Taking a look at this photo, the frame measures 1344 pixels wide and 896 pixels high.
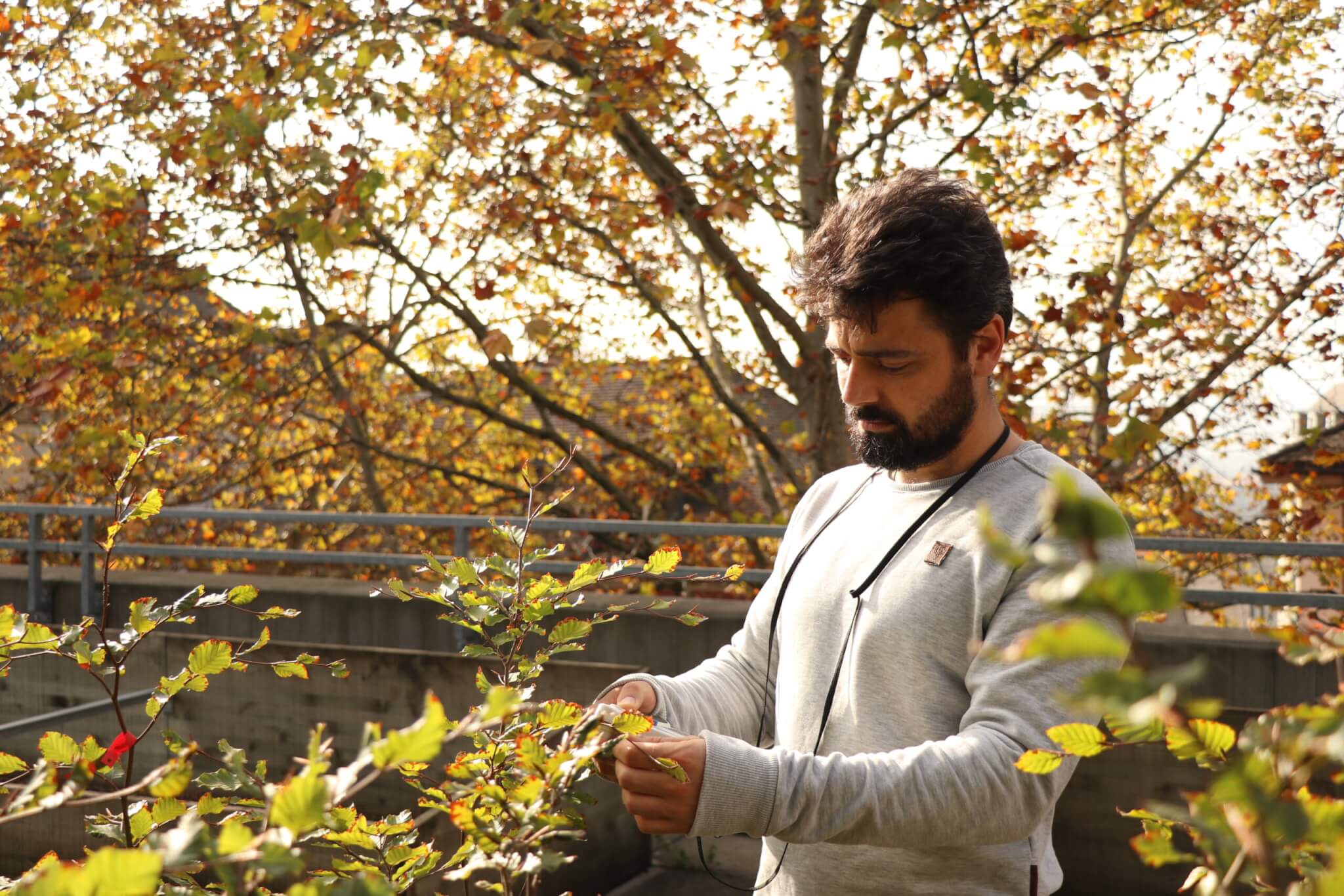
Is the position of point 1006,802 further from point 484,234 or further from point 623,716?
point 484,234

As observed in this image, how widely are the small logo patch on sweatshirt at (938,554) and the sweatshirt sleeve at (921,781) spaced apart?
0.63 feet

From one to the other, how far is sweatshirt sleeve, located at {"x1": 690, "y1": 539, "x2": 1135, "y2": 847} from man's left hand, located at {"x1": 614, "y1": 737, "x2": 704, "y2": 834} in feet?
0.05

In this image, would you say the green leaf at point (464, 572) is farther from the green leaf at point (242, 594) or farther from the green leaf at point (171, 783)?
the green leaf at point (171, 783)

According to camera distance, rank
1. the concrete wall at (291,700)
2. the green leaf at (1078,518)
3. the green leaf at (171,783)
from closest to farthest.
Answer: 1. the green leaf at (1078,518)
2. the green leaf at (171,783)
3. the concrete wall at (291,700)

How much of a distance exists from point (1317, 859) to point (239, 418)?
963 cm

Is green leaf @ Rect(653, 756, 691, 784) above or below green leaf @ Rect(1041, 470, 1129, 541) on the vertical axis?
below

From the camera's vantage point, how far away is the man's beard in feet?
6.36

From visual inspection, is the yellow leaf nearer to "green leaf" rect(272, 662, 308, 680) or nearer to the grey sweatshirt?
the grey sweatshirt

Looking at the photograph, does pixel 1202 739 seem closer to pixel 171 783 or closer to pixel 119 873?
pixel 119 873

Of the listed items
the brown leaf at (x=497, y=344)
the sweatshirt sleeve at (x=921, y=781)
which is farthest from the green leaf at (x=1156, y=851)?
the brown leaf at (x=497, y=344)

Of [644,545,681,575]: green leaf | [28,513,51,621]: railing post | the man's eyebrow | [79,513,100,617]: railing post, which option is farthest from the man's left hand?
[28,513,51,621]: railing post

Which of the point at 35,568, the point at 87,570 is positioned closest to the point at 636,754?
the point at 87,570

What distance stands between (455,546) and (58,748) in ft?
17.8

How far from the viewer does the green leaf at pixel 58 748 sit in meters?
1.38
